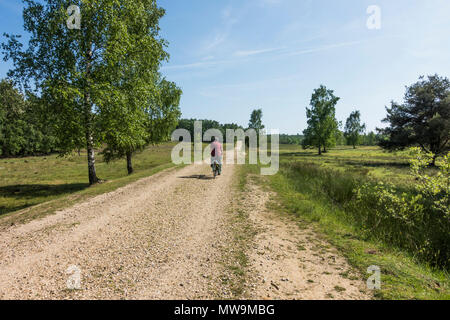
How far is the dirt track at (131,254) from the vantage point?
424cm

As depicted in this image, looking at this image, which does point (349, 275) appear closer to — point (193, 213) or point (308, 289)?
point (308, 289)

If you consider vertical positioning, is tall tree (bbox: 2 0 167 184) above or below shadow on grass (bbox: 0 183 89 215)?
above

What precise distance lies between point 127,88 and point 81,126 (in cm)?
449

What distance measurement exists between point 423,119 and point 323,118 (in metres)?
28.6

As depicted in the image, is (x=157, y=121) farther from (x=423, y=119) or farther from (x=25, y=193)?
(x=423, y=119)

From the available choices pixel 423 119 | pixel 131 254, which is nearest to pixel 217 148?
pixel 131 254

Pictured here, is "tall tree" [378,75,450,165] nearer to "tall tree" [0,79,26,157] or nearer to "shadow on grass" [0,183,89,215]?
"shadow on grass" [0,183,89,215]

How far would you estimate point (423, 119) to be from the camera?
3481 cm

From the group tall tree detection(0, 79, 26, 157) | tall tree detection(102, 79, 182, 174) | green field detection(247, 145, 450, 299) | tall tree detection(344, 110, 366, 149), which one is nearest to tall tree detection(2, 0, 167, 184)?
tall tree detection(102, 79, 182, 174)

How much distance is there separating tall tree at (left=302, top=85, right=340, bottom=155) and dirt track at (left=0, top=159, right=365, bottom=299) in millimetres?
58708

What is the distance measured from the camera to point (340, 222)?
27.3 ft

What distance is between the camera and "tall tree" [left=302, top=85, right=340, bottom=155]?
6172 centimetres

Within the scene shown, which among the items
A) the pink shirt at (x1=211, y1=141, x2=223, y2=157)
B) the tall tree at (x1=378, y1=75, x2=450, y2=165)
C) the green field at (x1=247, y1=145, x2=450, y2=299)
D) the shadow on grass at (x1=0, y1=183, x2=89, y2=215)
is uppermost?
the tall tree at (x1=378, y1=75, x2=450, y2=165)
